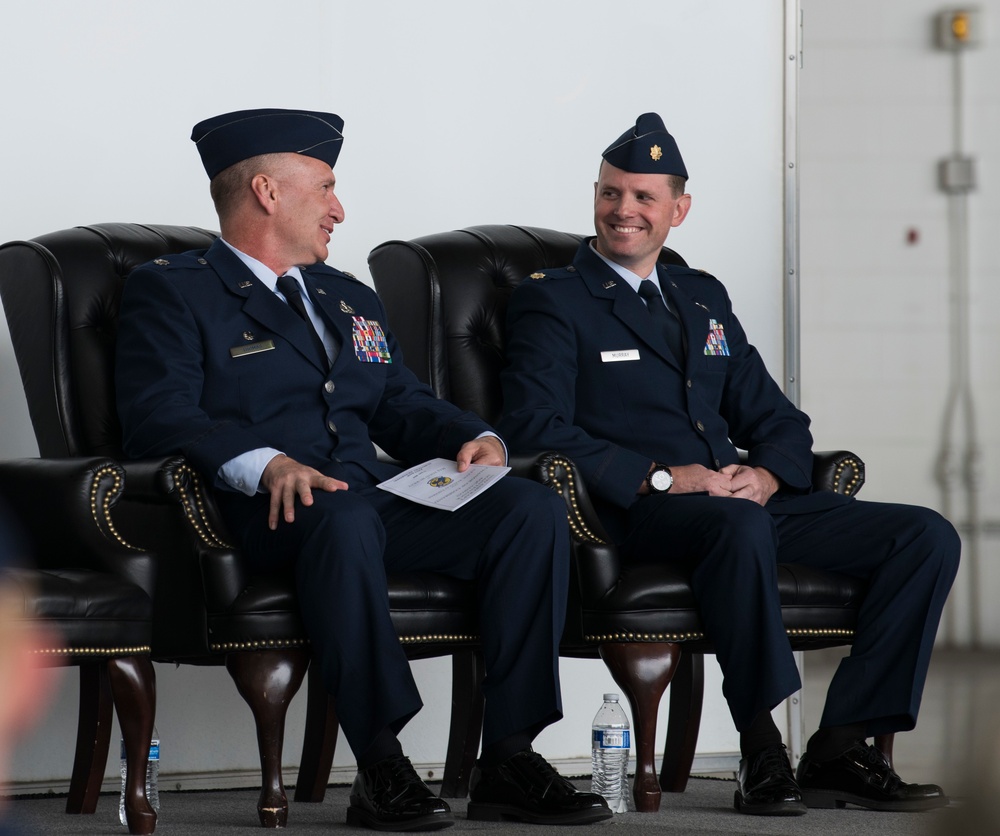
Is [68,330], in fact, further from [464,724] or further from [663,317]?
[663,317]

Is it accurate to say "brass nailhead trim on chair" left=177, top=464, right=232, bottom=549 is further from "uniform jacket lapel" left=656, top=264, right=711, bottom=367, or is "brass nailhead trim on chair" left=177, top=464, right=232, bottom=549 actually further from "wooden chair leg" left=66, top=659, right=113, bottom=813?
"uniform jacket lapel" left=656, top=264, right=711, bottom=367

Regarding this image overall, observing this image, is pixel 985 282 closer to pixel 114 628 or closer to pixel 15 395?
pixel 15 395

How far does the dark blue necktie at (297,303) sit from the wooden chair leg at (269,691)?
25.4 inches

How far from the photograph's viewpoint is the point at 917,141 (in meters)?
4.49

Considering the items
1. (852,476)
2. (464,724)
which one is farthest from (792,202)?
(464,724)

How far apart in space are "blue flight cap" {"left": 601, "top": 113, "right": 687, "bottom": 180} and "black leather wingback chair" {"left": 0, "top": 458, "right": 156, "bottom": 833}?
1.42m

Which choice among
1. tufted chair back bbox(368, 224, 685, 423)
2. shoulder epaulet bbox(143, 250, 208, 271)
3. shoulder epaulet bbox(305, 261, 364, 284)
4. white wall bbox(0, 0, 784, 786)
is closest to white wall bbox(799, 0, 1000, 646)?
white wall bbox(0, 0, 784, 786)

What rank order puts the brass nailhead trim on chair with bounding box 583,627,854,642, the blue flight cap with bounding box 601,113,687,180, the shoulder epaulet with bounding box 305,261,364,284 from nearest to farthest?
the brass nailhead trim on chair with bounding box 583,627,854,642 → the shoulder epaulet with bounding box 305,261,364,284 → the blue flight cap with bounding box 601,113,687,180

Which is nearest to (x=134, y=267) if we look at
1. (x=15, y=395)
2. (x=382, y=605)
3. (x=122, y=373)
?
(x=122, y=373)

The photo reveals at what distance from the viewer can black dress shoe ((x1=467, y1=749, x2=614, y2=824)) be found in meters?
2.20

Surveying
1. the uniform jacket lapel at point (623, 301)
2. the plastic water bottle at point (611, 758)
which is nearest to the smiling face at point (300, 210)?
the uniform jacket lapel at point (623, 301)

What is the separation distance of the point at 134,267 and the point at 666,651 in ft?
4.25

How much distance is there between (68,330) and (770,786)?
157 cm

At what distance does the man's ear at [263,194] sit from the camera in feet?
8.68
